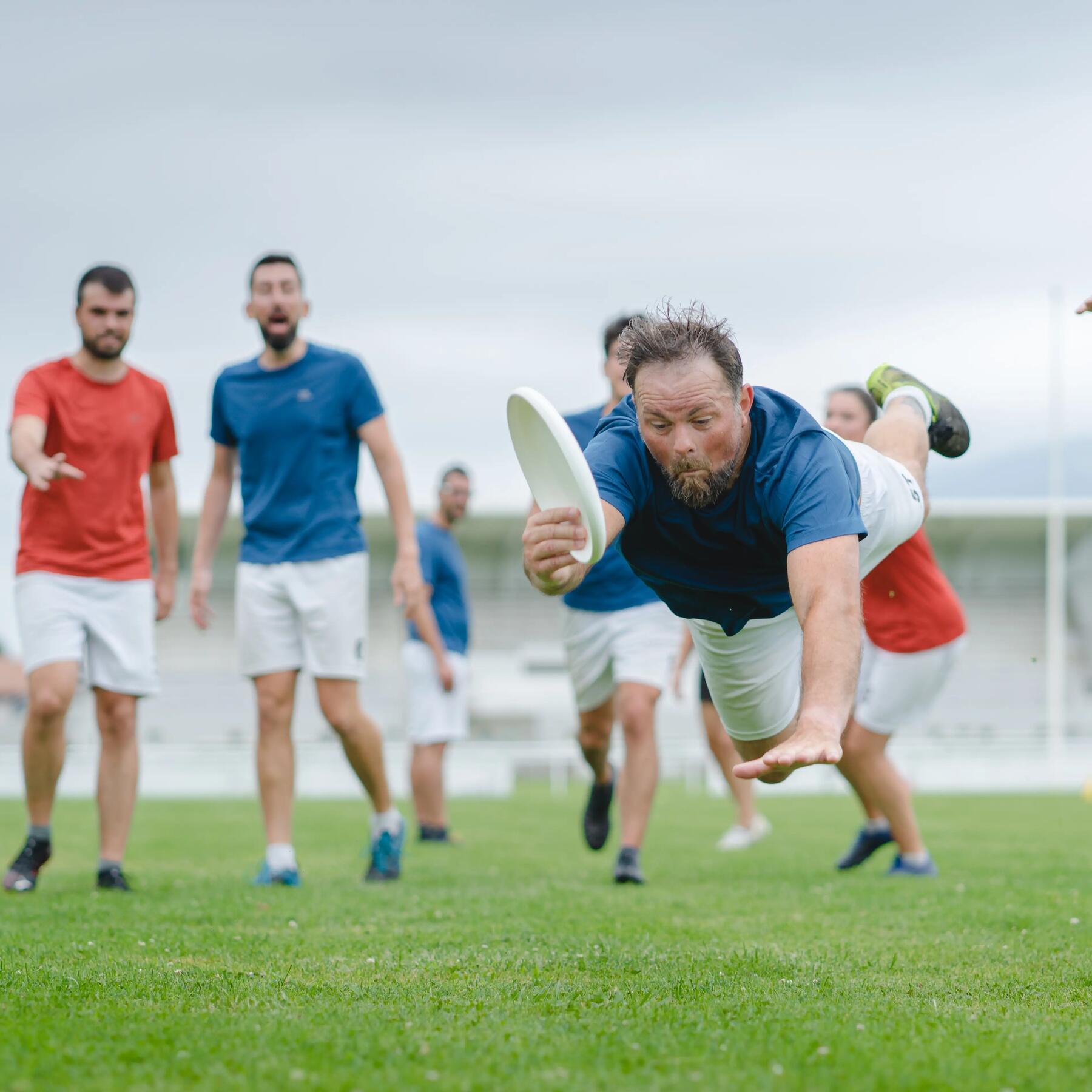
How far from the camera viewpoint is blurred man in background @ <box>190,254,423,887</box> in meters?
6.34

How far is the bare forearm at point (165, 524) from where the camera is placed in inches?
258

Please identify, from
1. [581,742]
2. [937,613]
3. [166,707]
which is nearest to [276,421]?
[581,742]

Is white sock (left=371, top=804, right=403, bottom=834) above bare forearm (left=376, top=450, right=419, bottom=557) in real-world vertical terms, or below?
below

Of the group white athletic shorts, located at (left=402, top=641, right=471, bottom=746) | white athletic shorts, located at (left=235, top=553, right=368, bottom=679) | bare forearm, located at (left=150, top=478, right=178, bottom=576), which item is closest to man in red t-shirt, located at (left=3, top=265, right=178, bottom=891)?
bare forearm, located at (left=150, top=478, right=178, bottom=576)

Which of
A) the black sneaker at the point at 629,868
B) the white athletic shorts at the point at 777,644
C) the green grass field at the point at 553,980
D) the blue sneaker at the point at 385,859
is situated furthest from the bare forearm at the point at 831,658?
the blue sneaker at the point at 385,859

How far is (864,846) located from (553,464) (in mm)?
4478

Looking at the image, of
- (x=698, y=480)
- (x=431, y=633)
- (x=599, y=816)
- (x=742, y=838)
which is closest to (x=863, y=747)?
(x=599, y=816)

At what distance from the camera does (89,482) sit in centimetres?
612

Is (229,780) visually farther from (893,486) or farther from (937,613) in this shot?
(893,486)

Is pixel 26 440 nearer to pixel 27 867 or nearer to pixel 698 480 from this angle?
pixel 27 867

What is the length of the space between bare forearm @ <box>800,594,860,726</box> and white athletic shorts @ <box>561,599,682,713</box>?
335 centimetres

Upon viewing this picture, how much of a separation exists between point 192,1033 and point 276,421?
12.9ft

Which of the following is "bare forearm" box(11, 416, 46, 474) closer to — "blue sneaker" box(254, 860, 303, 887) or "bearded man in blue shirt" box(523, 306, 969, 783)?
"blue sneaker" box(254, 860, 303, 887)

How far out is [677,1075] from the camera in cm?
247
